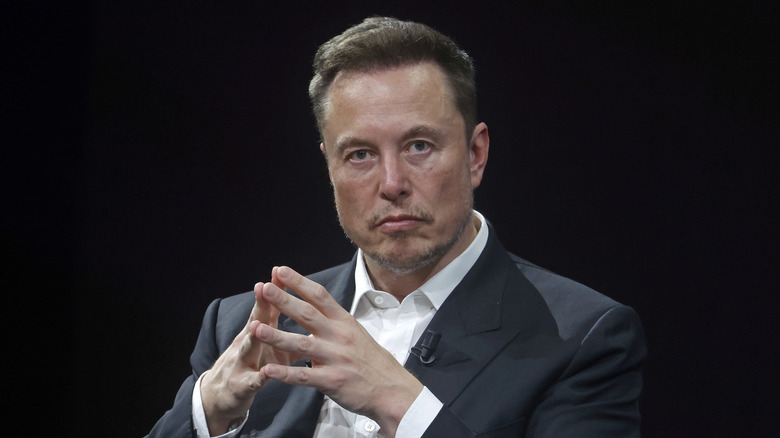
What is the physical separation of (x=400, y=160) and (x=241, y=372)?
0.63m

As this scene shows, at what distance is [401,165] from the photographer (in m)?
2.11

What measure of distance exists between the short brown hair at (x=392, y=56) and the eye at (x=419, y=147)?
0.54 ft

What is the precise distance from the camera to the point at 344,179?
7.16 ft

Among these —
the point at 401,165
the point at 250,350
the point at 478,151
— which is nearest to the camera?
the point at 250,350

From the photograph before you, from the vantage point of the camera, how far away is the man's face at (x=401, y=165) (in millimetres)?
2113

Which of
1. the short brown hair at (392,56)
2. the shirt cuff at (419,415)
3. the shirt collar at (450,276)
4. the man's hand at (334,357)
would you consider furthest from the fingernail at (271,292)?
the short brown hair at (392,56)

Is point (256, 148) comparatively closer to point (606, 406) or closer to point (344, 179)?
point (344, 179)

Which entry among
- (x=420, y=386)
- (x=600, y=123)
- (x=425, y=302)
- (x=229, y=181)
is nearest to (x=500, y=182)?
(x=600, y=123)

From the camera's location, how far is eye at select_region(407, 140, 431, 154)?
84.1 inches

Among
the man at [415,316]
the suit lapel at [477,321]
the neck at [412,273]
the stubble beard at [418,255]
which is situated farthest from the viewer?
the neck at [412,273]

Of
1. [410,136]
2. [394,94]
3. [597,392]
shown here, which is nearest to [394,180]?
[410,136]

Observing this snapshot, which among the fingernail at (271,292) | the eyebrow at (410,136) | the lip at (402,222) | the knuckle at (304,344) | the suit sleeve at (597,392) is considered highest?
the eyebrow at (410,136)

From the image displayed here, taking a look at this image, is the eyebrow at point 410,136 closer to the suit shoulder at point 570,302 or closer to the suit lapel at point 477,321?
the suit lapel at point 477,321

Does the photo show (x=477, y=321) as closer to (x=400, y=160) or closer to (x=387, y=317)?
(x=387, y=317)
